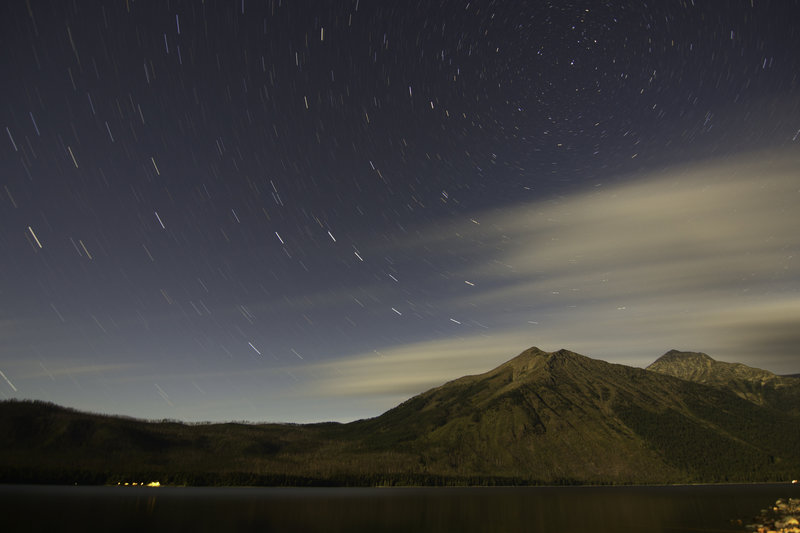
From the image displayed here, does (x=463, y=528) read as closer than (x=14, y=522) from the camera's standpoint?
No

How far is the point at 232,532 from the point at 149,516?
39516 millimetres

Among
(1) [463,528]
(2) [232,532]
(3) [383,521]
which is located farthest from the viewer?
(3) [383,521]

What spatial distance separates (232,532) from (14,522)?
129ft

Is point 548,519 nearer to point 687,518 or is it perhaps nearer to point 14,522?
point 687,518

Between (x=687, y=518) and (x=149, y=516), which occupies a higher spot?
(x=149, y=516)

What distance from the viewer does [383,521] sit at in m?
103

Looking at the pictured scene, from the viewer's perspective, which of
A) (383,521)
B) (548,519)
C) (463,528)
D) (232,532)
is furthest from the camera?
(548,519)

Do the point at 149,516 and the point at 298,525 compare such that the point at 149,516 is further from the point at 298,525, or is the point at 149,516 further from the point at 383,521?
the point at 383,521

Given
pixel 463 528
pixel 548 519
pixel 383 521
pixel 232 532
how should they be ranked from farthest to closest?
1. pixel 548 519
2. pixel 383 521
3. pixel 463 528
4. pixel 232 532

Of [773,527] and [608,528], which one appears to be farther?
[608,528]

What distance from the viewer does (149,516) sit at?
106 m

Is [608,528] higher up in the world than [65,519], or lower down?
lower down

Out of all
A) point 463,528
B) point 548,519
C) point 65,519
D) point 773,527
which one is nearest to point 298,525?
point 463,528

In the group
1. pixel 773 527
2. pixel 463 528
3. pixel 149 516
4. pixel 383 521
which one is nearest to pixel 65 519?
pixel 149 516
